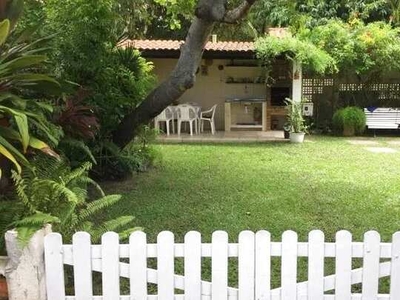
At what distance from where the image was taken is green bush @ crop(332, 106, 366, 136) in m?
13.0

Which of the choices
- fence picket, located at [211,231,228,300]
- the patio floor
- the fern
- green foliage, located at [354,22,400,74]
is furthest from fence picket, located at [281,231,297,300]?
green foliage, located at [354,22,400,74]

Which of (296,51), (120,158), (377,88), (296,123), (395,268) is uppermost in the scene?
(296,51)

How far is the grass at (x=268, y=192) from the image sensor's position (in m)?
5.26

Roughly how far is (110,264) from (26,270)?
461mm

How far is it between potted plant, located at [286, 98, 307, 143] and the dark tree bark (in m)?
5.45

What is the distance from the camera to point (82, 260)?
265 cm

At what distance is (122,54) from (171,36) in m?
13.2

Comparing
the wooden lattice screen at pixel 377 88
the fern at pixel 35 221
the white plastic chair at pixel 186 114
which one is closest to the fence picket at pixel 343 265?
the fern at pixel 35 221

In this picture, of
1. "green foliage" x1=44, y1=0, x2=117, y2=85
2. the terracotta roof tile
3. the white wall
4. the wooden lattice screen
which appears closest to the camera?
"green foliage" x1=44, y1=0, x2=117, y2=85

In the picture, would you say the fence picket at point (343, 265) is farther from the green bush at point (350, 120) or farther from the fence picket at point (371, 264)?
the green bush at point (350, 120)

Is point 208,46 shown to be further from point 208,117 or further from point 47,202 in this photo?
point 47,202

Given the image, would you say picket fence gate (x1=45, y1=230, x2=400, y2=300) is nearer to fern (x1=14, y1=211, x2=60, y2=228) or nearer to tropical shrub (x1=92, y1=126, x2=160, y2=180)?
fern (x1=14, y1=211, x2=60, y2=228)

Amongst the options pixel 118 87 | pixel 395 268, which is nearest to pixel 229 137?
pixel 118 87

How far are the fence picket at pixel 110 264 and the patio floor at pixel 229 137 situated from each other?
9.58 m
